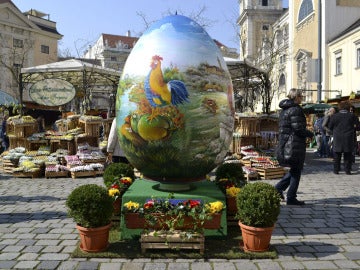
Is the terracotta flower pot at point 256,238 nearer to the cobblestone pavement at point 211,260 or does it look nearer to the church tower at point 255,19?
the cobblestone pavement at point 211,260

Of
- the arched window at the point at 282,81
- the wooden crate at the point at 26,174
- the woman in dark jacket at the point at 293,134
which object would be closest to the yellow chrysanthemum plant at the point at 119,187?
the woman in dark jacket at the point at 293,134

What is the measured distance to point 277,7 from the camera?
63375mm

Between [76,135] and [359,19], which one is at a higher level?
[359,19]

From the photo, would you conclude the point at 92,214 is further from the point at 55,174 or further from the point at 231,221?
the point at 55,174

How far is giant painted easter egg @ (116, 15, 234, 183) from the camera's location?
4742mm

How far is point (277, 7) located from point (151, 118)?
64.3 meters

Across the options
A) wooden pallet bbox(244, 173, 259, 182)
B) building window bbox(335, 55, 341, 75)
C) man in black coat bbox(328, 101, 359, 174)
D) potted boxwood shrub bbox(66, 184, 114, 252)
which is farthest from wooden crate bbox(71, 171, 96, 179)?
building window bbox(335, 55, 341, 75)

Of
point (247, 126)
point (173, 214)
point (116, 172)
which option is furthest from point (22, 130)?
point (173, 214)

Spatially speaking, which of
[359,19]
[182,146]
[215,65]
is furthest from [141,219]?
[359,19]

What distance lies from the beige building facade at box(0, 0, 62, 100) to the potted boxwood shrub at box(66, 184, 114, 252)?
3911cm

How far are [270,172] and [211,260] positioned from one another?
6.35 metres

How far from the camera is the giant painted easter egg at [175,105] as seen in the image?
4.74m

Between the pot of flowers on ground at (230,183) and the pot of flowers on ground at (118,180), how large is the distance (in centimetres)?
144

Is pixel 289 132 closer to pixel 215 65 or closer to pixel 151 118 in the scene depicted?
pixel 215 65
